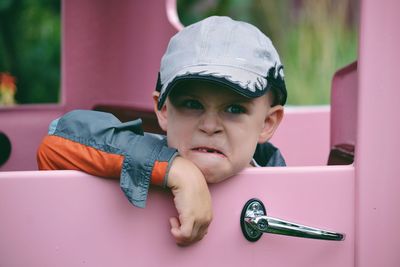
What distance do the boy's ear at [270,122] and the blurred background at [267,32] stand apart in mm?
3008

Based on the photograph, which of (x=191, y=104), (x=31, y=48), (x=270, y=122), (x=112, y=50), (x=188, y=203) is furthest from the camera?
(x=31, y=48)

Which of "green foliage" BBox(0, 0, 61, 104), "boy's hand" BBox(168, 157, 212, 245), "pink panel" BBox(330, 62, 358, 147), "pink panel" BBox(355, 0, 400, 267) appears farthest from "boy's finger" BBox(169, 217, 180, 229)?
"green foliage" BBox(0, 0, 61, 104)

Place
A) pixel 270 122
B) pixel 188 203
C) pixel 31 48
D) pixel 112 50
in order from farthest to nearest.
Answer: pixel 31 48
pixel 112 50
pixel 270 122
pixel 188 203

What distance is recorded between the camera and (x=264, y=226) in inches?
44.7

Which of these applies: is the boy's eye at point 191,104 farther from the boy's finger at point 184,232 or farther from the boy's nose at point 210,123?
the boy's finger at point 184,232

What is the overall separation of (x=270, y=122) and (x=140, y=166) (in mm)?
332

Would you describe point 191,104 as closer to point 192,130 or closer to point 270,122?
point 192,130

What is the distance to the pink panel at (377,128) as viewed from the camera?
3.84ft

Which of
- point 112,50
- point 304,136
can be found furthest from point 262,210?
point 112,50

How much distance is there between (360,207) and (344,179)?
2.1 inches

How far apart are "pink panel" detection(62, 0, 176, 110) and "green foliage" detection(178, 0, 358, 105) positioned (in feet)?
8.80

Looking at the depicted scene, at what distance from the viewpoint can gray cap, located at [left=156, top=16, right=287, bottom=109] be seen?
1.14m

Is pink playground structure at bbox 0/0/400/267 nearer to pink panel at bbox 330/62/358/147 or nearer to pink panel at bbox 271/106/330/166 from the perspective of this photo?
pink panel at bbox 330/62/358/147

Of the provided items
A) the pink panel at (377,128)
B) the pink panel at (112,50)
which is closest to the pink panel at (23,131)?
the pink panel at (112,50)
